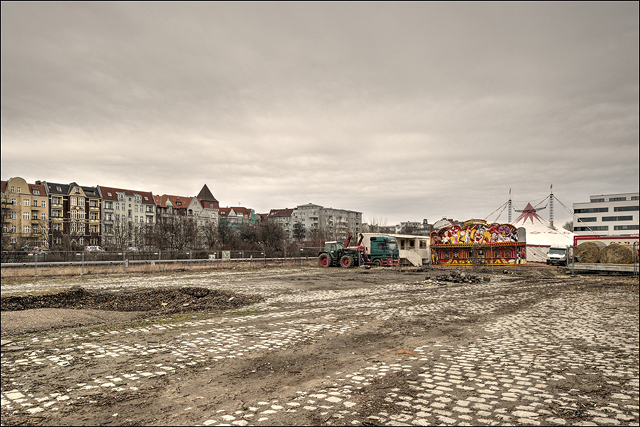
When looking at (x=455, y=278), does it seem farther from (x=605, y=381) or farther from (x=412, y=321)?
(x=605, y=381)

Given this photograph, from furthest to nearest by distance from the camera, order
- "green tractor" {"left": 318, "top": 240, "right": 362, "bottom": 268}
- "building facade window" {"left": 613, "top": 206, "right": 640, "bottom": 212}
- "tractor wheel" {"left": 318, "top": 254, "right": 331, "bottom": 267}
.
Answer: "tractor wheel" {"left": 318, "top": 254, "right": 331, "bottom": 267}
"green tractor" {"left": 318, "top": 240, "right": 362, "bottom": 268}
"building facade window" {"left": 613, "top": 206, "right": 640, "bottom": 212}

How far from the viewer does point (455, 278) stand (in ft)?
73.0

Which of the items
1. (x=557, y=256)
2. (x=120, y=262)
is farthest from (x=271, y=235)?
(x=557, y=256)

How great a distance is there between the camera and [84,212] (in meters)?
79.1

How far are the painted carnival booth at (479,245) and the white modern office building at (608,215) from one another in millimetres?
5414

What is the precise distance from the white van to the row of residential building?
1826 inches

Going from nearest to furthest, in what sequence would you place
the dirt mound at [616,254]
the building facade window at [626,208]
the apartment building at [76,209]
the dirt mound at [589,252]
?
1. the dirt mound at [616,254]
2. the dirt mound at [589,252]
3. the building facade window at [626,208]
4. the apartment building at [76,209]

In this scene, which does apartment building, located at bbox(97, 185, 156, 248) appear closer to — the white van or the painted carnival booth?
the painted carnival booth

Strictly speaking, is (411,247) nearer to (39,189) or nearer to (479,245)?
(479,245)

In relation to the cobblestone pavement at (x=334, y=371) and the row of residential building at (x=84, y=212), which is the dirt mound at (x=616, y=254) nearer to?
the cobblestone pavement at (x=334, y=371)

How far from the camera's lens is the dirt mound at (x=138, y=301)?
41.5 ft

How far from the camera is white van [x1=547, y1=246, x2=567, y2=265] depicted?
36500 millimetres

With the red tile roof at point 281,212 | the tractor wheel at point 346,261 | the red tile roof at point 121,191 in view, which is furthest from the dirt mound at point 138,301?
the red tile roof at point 281,212

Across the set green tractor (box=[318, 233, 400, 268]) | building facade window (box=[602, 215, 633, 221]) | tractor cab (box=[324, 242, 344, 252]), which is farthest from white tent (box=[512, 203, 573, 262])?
tractor cab (box=[324, 242, 344, 252])
